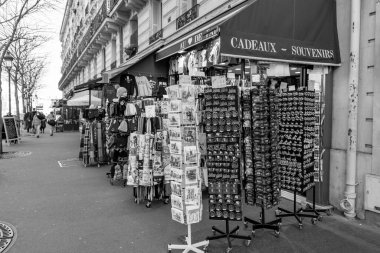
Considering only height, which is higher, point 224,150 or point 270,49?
point 270,49

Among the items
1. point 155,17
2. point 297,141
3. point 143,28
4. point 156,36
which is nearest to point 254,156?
point 297,141

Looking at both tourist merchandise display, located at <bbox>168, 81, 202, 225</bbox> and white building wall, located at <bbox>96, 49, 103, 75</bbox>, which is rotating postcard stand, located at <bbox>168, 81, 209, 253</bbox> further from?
white building wall, located at <bbox>96, 49, 103, 75</bbox>

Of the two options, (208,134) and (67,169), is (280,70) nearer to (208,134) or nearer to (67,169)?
(208,134)

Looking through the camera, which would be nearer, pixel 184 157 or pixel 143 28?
pixel 184 157

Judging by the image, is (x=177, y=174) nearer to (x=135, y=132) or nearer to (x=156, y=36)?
(x=135, y=132)

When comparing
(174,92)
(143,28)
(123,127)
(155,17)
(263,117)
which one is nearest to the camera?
(174,92)

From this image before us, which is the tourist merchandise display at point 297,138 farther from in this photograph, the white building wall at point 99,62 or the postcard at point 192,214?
the white building wall at point 99,62

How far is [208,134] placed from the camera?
178 inches

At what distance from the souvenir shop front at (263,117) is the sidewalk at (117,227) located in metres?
0.29

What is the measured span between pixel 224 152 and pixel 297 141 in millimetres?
1454

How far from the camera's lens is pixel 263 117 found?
15.2 feet

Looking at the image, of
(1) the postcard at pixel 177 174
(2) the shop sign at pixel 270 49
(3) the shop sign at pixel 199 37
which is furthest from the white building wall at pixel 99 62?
(1) the postcard at pixel 177 174

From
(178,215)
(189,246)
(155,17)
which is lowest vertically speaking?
(189,246)

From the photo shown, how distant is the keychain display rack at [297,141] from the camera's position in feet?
16.9
